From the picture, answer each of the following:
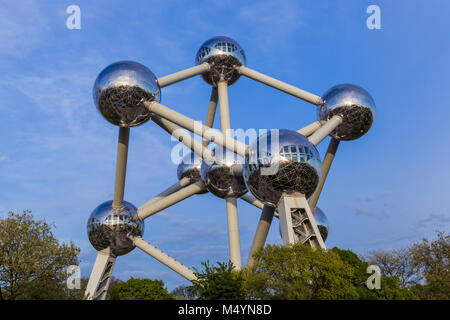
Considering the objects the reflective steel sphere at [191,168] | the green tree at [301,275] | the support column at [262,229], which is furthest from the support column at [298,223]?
the reflective steel sphere at [191,168]

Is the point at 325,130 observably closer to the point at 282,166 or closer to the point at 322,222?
the point at 282,166

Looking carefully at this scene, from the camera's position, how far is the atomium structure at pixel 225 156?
1555 centimetres

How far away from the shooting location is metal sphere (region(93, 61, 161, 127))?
18.5 m

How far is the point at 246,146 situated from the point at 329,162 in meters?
6.55

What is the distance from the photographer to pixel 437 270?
22750 mm

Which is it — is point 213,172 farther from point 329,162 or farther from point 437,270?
point 437,270

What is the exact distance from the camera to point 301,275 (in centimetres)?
1348

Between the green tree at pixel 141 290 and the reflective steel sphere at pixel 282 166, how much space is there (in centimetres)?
1075

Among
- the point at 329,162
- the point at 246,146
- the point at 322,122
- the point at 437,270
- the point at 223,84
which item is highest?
the point at 223,84

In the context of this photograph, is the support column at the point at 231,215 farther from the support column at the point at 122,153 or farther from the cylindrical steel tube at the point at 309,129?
the support column at the point at 122,153

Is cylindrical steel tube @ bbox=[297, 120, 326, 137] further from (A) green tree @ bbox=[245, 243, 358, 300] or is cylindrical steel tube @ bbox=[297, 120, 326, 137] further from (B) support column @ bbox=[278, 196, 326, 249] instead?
(A) green tree @ bbox=[245, 243, 358, 300]
